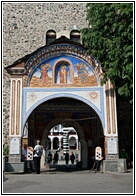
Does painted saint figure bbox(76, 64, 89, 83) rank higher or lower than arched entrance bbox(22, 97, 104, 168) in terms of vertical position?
higher

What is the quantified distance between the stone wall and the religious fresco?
4431 mm

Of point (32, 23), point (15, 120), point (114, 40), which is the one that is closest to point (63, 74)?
point (114, 40)

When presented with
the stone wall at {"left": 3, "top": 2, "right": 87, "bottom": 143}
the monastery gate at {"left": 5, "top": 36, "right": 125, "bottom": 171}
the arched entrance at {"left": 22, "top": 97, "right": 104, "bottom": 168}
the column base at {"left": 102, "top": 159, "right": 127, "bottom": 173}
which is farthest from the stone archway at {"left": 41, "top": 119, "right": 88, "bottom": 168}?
the stone wall at {"left": 3, "top": 2, "right": 87, "bottom": 143}

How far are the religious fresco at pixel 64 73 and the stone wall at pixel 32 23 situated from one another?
4.43 metres

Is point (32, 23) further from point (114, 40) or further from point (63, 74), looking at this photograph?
point (114, 40)

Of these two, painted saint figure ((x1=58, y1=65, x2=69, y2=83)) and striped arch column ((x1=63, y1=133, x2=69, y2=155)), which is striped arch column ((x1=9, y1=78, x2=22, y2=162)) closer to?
painted saint figure ((x1=58, y1=65, x2=69, y2=83))

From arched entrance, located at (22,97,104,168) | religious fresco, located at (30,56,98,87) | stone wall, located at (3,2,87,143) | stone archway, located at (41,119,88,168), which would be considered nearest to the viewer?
religious fresco, located at (30,56,98,87)

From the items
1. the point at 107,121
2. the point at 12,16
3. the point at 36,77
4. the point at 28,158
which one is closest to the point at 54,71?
the point at 36,77

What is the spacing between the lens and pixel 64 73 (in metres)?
11.9

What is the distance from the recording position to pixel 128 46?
10078 millimetres

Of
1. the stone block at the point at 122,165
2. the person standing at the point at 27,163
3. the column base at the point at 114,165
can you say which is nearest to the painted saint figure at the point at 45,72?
the person standing at the point at 27,163

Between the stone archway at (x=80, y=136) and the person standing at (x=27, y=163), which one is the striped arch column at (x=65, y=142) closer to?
the stone archway at (x=80, y=136)

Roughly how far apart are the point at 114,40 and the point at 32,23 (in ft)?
24.1

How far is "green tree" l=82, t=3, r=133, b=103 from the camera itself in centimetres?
995
